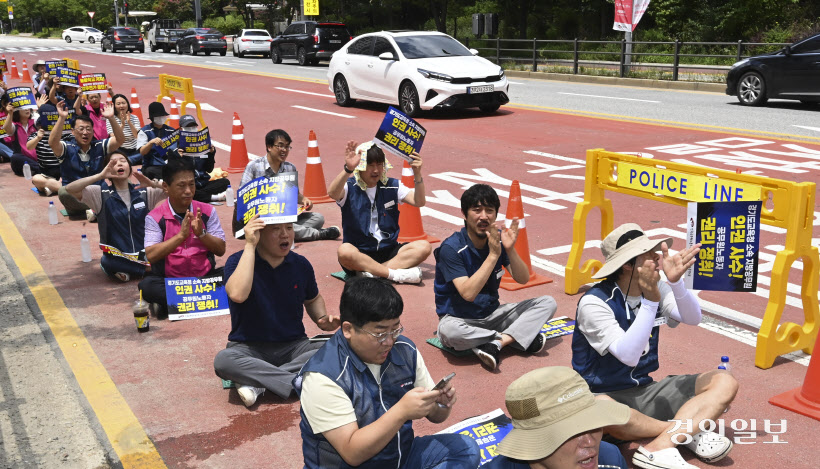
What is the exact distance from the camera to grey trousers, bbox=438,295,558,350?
5707 millimetres

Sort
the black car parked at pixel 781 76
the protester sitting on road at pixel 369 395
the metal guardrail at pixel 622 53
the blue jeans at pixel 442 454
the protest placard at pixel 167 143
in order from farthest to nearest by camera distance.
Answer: the metal guardrail at pixel 622 53, the black car parked at pixel 781 76, the protest placard at pixel 167 143, the blue jeans at pixel 442 454, the protester sitting on road at pixel 369 395

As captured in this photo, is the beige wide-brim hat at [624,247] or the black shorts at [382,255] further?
the black shorts at [382,255]

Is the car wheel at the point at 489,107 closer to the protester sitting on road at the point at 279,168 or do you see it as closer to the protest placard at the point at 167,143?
the protest placard at the point at 167,143

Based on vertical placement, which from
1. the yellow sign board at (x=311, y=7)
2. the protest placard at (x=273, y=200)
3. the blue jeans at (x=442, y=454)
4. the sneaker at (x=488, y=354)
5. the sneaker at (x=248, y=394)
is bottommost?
the sneaker at (x=248, y=394)

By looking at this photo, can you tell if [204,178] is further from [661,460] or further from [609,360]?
[661,460]

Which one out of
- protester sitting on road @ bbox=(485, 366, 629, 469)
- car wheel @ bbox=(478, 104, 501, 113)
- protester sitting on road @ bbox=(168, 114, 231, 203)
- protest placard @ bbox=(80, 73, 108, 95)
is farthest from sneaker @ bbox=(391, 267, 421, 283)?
car wheel @ bbox=(478, 104, 501, 113)

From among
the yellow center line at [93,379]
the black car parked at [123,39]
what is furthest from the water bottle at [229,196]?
the black car parked at [123,39]

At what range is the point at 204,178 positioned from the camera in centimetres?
1059

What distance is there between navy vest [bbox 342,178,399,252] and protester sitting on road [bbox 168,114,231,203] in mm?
3613

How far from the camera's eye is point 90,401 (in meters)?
5.32

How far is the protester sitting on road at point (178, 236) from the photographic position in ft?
21.2

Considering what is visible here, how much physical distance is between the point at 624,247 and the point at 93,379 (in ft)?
11.6

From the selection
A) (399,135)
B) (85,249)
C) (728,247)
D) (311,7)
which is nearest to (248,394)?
(399,135)

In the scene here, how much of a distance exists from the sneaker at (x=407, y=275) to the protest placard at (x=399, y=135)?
0.98 m
